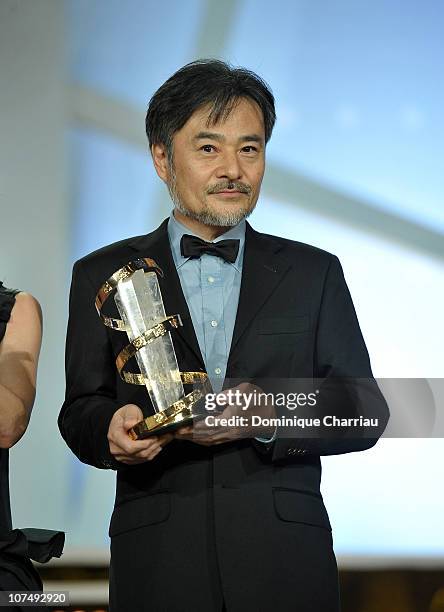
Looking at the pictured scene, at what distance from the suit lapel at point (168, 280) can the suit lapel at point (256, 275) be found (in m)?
0.09

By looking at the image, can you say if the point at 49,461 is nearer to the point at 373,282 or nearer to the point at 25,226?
the point at 25,226

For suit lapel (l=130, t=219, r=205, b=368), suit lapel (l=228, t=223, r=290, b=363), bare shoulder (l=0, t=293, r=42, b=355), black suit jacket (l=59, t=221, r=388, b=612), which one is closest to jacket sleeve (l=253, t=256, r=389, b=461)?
black suit jacket (l=59, t=221, r=388, b=612)

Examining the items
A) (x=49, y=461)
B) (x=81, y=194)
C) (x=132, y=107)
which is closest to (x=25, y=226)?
(x=81, y=194)

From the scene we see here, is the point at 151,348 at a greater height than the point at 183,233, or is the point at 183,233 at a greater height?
the point at 183,233

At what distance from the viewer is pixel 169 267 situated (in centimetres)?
233

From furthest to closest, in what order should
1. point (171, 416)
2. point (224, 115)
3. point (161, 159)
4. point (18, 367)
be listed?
point (161, 159) → point (224, 115) → point (18, 367) → point (171, 416)

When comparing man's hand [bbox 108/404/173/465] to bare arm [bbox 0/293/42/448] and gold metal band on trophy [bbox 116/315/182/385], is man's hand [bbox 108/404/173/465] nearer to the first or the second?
gold metal band on trophy [bbox 116/315/182/385]

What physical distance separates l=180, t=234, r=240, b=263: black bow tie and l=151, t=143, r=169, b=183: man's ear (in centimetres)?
17

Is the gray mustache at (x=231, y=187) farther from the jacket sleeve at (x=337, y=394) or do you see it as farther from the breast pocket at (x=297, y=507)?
the breast pocket at (x=297, y=507)

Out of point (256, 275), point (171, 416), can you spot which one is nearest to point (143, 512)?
point (171, 416)

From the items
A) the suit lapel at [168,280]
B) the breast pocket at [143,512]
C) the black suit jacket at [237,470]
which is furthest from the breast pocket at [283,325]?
the breast pocket at [143,512]

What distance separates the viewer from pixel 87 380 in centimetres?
227

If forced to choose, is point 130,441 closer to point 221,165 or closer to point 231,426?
point 231,426

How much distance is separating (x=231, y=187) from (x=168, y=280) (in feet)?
0.74
